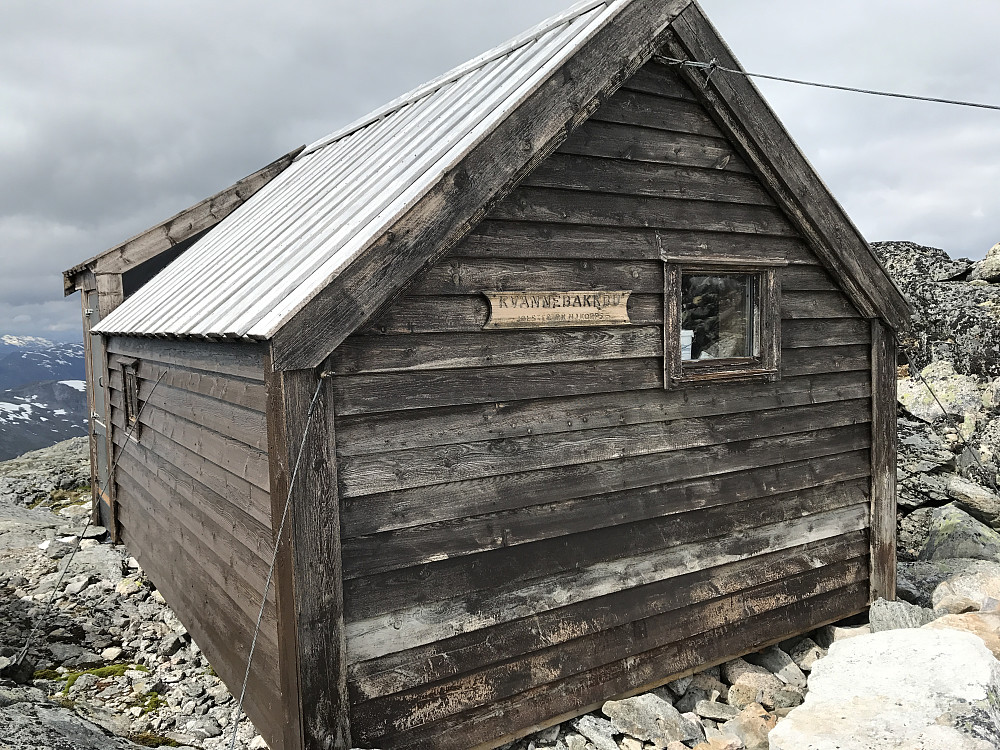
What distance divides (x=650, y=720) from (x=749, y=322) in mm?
3288

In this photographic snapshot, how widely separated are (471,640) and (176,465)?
11.1 ft

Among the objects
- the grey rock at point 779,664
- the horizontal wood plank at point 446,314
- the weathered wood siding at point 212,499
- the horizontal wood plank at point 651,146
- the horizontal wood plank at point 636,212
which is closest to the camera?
the horizontal wood plank at point 446,314

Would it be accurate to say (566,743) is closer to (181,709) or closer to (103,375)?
(181,709)

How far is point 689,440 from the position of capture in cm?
593

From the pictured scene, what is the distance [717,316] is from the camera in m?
6.20

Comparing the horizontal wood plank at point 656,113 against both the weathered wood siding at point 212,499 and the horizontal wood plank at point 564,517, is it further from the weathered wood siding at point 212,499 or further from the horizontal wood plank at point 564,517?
the weathered wood siding at point 212,499

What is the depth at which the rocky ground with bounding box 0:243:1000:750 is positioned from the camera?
4672 millimetres

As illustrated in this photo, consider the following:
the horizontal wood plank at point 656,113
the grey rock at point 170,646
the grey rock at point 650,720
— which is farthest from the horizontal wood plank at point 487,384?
the grey rock at point 170,646

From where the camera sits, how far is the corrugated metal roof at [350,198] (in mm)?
4414

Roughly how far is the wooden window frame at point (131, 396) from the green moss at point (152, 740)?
3683mm

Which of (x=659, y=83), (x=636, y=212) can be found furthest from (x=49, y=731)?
(x=659, y=83)

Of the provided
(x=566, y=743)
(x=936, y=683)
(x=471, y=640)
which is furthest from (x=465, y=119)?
(x=936, y=683)

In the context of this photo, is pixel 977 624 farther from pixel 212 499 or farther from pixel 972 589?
pixel 212 499

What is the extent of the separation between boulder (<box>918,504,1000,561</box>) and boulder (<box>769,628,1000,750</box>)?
400 centimetres
